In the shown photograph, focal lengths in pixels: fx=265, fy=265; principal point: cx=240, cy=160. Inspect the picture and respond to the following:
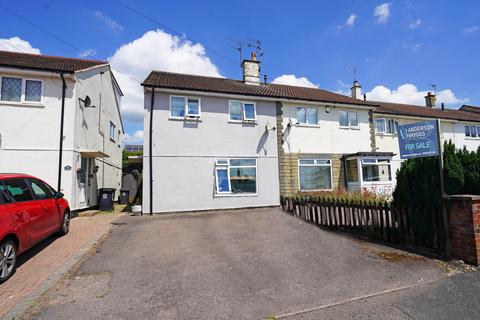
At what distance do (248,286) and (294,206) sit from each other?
Result: 676 centimetres

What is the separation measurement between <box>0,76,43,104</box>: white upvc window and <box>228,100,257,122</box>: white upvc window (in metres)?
7.70

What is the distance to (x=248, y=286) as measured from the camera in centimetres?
420

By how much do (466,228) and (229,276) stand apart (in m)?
4.70

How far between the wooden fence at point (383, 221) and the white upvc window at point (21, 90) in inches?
436

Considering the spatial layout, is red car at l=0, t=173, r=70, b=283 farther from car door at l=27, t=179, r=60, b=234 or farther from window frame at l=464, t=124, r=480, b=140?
window frame at l=464, t=124, r=480, b=140

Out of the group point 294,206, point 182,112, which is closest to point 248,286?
point 294,206

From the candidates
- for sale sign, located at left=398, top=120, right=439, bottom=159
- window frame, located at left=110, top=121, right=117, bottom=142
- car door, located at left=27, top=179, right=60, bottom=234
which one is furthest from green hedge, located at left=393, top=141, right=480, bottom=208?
window frame, located at left=110, top=121, right=117, bottom=142

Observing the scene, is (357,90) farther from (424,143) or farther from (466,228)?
(466,228)

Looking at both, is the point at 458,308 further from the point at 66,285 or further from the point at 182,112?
the point at 182,112

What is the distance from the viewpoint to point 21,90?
33.1 feet

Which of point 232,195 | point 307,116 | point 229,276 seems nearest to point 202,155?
point 232,195

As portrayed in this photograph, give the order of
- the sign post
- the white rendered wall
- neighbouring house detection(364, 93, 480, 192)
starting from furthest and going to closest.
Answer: neighbouring house detection(364, 93, 480, 192) < the white rendered wall < the sign post

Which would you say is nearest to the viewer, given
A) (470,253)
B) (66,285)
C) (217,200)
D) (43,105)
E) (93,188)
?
(66,285)

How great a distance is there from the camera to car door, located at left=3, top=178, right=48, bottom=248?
4883mm
